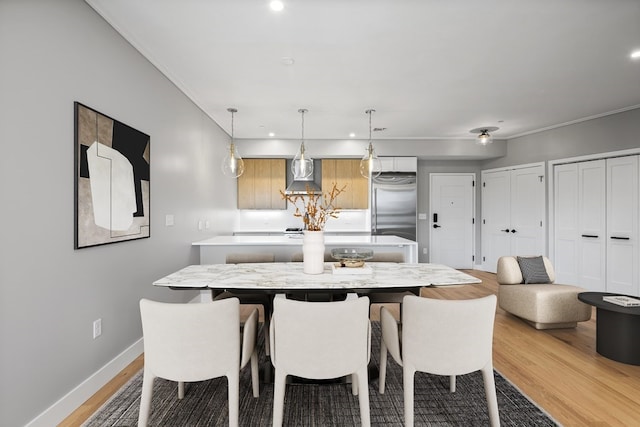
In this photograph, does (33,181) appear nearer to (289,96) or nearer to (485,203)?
(289,96)

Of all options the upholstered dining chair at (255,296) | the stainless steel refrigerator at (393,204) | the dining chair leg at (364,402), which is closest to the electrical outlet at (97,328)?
the upholstered dining chair at (255,296)

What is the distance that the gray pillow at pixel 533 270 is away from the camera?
375cm

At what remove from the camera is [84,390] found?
212 centimetres

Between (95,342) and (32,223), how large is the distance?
975 millimetres

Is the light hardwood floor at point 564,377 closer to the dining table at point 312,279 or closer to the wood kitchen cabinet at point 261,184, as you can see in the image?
the dining table at point 312,279

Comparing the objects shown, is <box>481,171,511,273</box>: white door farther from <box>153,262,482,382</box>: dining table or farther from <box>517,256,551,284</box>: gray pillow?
<box>153,262,482,382</box>: dining table

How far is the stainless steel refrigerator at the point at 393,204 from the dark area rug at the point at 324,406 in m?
3.85

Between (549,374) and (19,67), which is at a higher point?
(19,67)

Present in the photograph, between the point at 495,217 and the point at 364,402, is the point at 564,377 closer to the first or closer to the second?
the point at 364,402

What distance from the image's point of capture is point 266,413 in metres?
2.00

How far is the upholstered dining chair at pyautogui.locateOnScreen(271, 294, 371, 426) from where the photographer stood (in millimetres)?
1621

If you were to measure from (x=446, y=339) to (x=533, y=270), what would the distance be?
2800 millimetres

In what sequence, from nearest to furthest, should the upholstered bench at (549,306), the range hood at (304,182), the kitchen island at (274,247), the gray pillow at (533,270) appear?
1. the upholstered bench at (549,306)
2. the gray pillow at (533,270)
3. the kitchen island at (274,247)
4. the range hood at (304,182)

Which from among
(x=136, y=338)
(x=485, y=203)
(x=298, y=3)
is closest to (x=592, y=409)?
(x=298, y=3)
